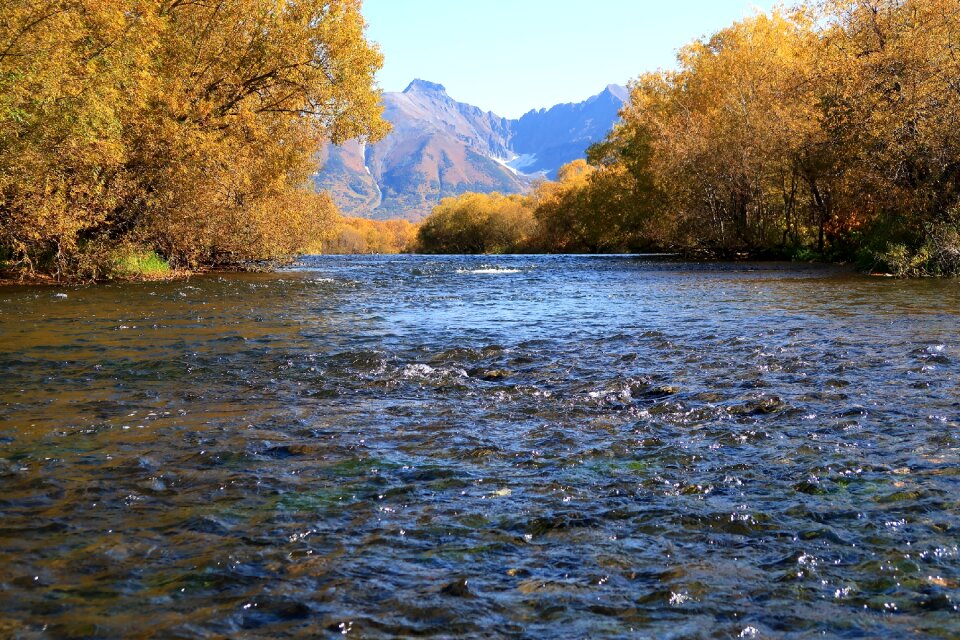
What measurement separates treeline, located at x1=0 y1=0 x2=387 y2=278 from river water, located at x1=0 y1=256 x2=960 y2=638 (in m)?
12.6

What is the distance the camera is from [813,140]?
38750 mm

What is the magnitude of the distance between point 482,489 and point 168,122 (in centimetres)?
2825

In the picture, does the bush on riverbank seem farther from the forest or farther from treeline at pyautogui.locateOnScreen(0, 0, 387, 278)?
treeline at pyautogui.locateOnScreen(0, 0, 387, 278)

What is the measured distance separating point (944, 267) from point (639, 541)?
29.9 m

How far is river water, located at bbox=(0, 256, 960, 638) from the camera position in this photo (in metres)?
4.22

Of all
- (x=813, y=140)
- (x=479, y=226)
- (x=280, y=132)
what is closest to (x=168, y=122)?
(x=280, y=132)

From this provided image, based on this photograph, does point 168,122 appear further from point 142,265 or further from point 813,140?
point 813,140

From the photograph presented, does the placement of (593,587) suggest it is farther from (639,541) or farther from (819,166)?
(819,166)

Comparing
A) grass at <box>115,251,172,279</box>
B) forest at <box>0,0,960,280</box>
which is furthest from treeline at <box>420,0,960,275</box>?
grass at <box>115,251,172,279</box>

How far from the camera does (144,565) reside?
470 cm

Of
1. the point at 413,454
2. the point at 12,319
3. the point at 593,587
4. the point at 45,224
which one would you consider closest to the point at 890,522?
the point at 593,587

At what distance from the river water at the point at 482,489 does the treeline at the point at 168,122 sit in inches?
495

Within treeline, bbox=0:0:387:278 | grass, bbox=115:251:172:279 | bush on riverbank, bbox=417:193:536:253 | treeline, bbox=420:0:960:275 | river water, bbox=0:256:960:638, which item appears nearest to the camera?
river water, bbox=0:256:960:638

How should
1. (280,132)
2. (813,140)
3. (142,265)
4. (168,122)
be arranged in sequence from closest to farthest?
(168,122)
(142,265)
(813,140)
(280,132)
